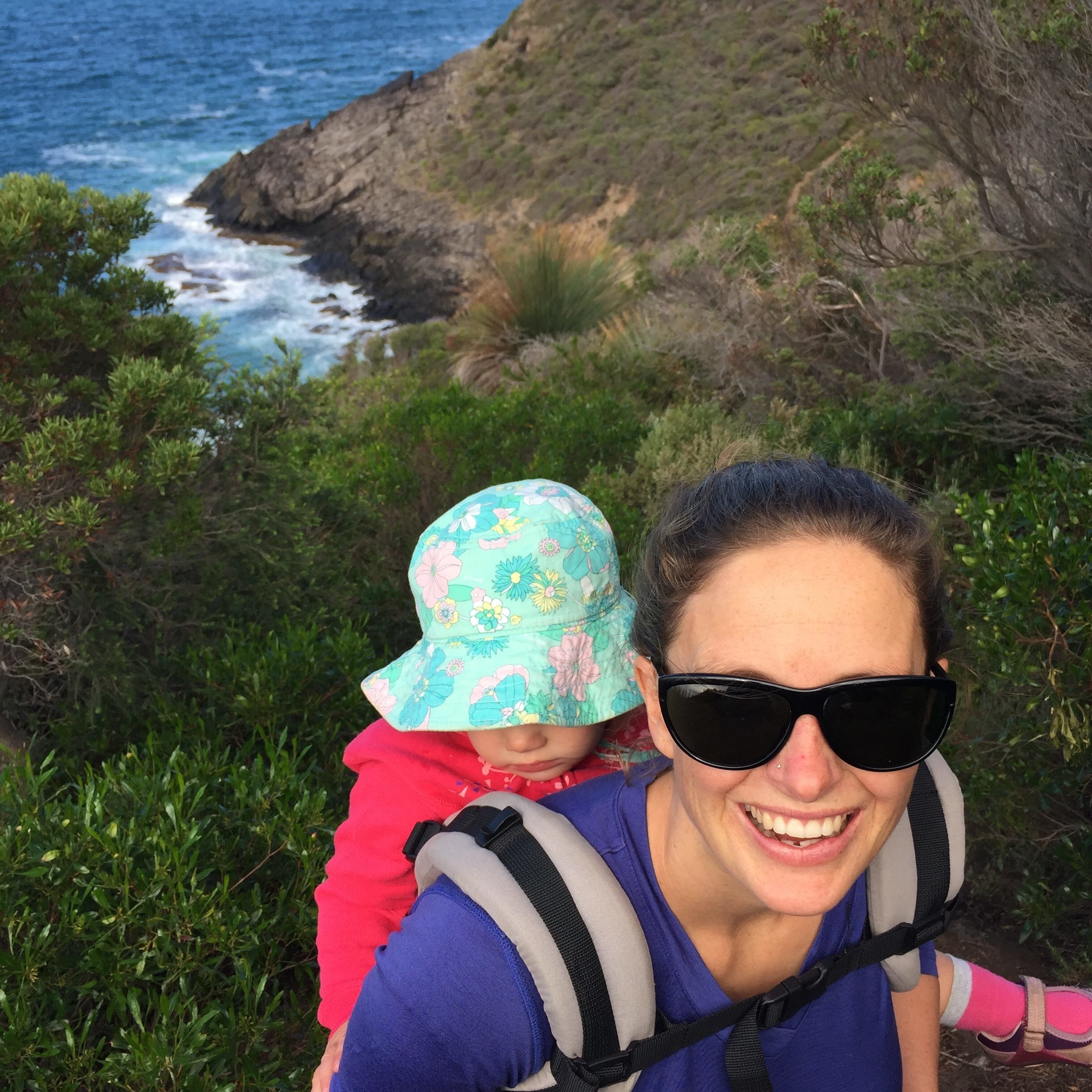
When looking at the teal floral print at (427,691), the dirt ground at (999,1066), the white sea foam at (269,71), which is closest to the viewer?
the teal floral print at (427,691)

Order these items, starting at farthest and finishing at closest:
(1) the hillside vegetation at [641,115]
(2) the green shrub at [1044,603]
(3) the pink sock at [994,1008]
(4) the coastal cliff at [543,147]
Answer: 1. (4) the coastal cliff at [543,147]
2. (1) the hillside vegetation at [641,115]
3. (2) the green shrub at [1044,603]
4. (3) the pink sock at [994,1008]

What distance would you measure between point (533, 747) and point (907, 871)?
26.1 inches

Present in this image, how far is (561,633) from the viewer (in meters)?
1.89

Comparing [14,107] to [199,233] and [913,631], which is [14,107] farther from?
[913,631]

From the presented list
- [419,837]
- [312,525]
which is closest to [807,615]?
[419,837]

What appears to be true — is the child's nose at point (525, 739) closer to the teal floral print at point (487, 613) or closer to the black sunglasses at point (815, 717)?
the teal floral print at point (487, 613)

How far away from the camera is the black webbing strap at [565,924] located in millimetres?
1135

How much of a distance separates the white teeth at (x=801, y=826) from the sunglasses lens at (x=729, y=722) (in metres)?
0.07

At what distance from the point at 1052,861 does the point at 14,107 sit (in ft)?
218

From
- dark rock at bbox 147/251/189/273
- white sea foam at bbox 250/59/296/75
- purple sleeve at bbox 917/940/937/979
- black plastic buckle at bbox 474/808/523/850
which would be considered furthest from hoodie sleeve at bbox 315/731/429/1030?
white sea foam at bbox 250/59/296/75

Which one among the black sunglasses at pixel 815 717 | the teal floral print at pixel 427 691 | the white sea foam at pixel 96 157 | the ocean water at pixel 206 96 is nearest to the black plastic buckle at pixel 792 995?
the black sunglasses at pixel 815 717

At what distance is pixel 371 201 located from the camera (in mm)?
34250

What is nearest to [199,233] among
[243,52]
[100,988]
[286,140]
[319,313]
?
[286,140]

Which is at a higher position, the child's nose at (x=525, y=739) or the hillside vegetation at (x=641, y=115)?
the hillside vegetation at (x=641, y=115)
